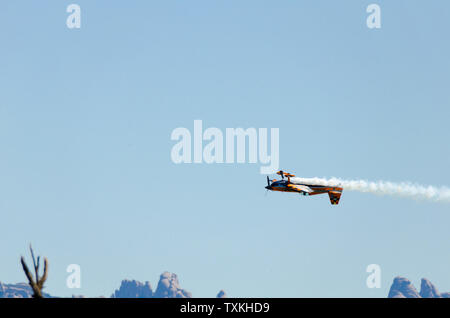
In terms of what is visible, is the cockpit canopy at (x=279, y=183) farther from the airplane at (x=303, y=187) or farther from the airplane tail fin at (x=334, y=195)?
the airplane tail fin at (x=334, y=195)

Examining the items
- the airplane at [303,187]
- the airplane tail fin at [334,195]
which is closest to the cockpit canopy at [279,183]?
the airplane at [303,187]

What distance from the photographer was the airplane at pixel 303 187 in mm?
172500

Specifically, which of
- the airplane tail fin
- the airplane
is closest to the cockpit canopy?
the airplane

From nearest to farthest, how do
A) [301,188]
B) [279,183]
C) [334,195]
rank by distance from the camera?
[279,183] < [301,188] < [334,195]

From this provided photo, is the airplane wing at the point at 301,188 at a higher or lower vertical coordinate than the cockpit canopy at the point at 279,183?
lower

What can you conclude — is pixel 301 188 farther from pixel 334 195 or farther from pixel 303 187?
pixel 334 195

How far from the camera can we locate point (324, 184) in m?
181

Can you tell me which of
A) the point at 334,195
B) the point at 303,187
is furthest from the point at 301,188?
the point at 334,195

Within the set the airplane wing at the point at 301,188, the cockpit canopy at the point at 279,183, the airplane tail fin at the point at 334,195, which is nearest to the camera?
the cockpit canopy at the point at 279,183

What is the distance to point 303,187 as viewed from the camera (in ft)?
578
